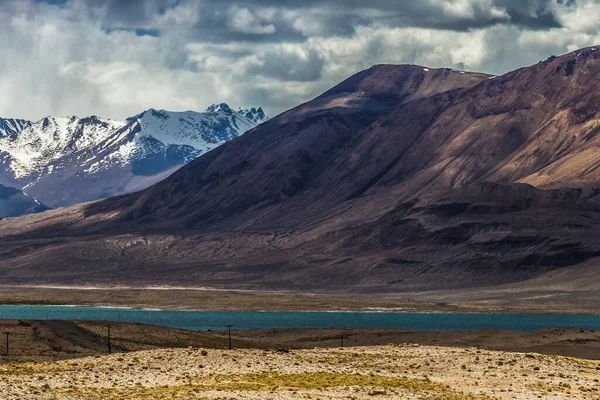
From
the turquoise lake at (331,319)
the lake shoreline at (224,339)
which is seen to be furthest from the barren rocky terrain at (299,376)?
the turquoise lake at (331,319)

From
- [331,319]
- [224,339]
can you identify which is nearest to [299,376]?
[224,339]

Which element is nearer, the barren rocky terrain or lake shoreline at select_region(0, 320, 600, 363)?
the barren rocky terrain

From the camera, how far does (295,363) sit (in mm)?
50844

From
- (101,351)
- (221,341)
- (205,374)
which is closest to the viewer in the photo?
(205,374)

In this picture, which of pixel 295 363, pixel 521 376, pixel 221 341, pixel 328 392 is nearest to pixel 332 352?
pixel 295 363

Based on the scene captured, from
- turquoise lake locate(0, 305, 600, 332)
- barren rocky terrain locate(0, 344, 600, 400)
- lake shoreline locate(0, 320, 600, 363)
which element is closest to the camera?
barren rocky terrain locate(0, 344, 600, 400)

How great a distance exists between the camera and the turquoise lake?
146 metres

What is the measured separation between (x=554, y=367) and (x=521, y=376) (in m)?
4.45

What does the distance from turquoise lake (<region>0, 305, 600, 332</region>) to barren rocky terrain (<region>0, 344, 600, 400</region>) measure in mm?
83159

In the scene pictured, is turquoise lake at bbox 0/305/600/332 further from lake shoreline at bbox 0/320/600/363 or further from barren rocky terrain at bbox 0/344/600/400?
barren rocky terrain at bbox 0/344/600/400

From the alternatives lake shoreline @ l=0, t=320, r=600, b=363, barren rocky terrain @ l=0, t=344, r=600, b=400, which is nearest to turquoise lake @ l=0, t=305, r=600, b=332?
lake shoreline @ l=0, t=320, r=600, b=363

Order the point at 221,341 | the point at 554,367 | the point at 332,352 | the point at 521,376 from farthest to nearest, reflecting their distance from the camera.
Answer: the point at 221,341 < the point at 332,352 < the point at 554,367 < the point at 521,376

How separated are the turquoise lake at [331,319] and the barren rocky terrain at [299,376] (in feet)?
273

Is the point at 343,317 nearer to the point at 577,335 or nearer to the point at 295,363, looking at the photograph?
the point at 577,335
